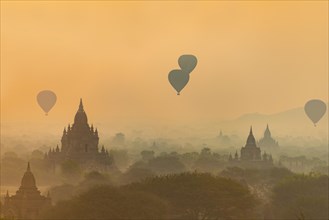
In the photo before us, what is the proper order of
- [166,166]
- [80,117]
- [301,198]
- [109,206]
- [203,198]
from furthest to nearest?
[166,166], [80,117], [301,198], [203,198], [109,206]

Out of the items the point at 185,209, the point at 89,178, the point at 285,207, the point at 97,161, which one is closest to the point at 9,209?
the point at 185,209

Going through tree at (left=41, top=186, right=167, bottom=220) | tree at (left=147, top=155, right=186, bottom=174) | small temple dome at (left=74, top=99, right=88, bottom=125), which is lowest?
tree at (left=41, top=186, right=167, bottom=220)

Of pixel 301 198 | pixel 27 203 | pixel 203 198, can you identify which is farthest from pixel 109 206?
pixel 301 198

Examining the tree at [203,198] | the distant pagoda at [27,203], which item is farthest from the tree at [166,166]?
the tree at [203,198]

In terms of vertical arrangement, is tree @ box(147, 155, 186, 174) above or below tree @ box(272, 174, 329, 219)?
above

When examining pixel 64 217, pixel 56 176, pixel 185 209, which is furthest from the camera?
pixel 56 176

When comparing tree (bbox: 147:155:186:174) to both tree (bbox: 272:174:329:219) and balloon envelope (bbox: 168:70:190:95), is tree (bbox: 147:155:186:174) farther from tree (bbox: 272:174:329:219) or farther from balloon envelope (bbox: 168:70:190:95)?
tree (bbox: 272:174:329:219)

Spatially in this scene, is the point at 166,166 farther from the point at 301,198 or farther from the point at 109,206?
the point at 109,206

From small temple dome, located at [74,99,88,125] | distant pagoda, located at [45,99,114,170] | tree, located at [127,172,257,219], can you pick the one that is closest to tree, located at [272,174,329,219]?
tree, located at [127,172,257,219]

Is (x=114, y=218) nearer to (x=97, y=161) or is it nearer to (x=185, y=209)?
(x=185, y=209)
